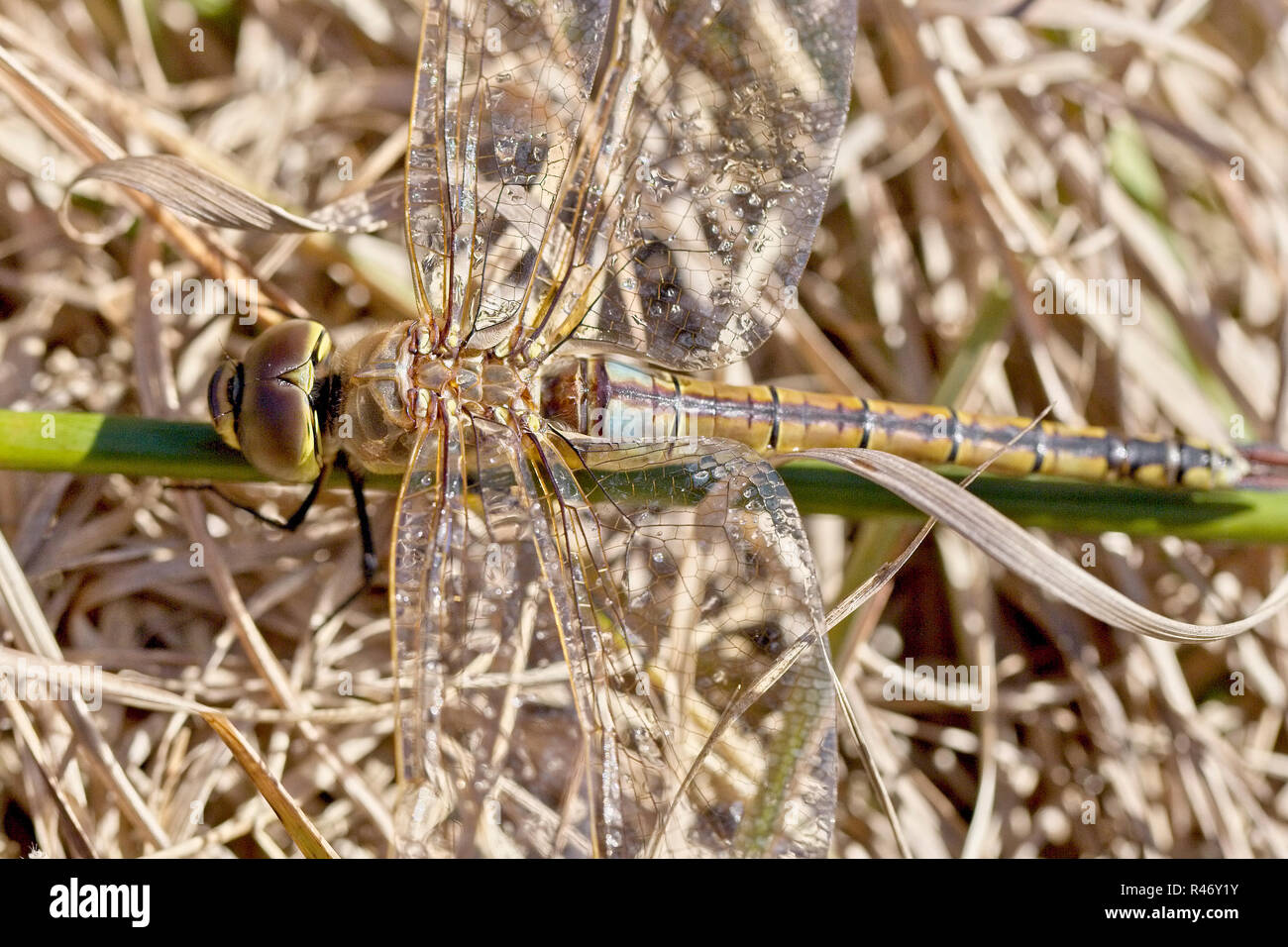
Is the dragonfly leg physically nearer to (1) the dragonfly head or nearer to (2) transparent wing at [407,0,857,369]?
(2) transparent wing at [407,0,857,369]

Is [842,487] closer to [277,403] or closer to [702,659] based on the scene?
[702,659]

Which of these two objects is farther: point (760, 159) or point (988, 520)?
point (760, 159)

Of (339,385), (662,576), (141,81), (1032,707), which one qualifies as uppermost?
(141,81)

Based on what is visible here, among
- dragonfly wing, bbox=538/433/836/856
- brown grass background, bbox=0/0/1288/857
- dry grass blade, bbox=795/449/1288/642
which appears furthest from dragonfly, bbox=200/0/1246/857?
brown grass background, bbox=0/0/1288/857

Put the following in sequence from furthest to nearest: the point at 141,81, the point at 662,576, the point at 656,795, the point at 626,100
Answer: the point at 141,81 → the point at 626,100 → the point at 662,576 → the point at 656,795

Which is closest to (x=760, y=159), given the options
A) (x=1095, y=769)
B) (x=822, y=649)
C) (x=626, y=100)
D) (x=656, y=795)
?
(x=626, y=100)

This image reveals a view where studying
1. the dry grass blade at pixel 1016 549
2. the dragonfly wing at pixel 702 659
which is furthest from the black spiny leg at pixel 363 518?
the dry grass blade at pixel 1016 549

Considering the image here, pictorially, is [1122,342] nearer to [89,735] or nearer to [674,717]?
[674,717]
